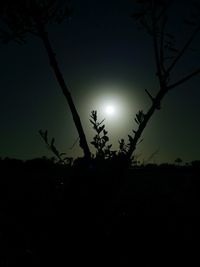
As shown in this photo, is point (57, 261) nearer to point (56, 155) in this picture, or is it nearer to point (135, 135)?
point (56, 155)

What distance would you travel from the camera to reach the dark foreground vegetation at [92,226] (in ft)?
23.7

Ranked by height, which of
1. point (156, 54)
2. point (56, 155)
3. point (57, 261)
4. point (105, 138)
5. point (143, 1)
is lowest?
A: point (57, 261)

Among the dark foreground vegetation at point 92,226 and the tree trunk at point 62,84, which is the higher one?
the tree trunk at point 62,84

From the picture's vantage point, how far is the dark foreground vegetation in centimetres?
721

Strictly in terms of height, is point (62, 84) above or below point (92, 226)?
above

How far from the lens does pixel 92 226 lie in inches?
329

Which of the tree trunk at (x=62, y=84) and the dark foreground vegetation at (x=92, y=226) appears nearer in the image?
the dark foreground vegetation at (x=92, y=226)

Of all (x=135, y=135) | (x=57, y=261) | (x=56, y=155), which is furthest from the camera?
(x=135, y=135)

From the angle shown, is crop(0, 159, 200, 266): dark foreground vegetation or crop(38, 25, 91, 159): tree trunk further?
crop(38, 25, 91, 159): tree trunk

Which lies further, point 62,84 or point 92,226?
point 62,84

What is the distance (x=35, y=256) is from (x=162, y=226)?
332 cm

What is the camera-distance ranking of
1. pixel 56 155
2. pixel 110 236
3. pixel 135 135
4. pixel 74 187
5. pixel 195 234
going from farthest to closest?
pixel 135 135, pixel 56 155, pixel 74 187, pixel 195 234, pixel 110 236

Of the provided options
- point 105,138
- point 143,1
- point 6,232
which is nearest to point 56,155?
point 105,138

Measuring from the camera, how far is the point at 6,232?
8359 millimetres
